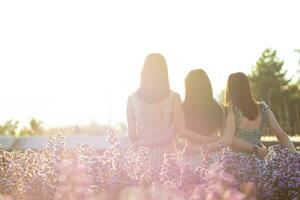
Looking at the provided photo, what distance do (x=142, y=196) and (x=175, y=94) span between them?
2705 mm

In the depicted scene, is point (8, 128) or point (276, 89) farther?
point (276, 89)

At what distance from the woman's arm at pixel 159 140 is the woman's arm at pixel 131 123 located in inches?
3.0

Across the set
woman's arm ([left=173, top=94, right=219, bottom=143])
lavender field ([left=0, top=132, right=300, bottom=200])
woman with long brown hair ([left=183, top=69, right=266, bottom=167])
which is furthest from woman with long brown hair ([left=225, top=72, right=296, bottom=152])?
lavender field ([left=0, top=132, right=300, bottom=200])

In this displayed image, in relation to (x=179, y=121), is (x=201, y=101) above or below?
above

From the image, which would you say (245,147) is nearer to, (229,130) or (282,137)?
(229,130)

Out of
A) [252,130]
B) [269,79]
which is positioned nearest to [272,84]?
[269,79]

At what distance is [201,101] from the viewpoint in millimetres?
7246

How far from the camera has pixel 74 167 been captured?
4367mm

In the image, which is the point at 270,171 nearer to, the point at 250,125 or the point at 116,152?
the point at 116,152

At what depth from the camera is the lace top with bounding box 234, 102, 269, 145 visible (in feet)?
23.4

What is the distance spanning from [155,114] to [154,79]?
0.54 metres

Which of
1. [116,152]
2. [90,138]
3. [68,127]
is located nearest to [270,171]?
[116,152]

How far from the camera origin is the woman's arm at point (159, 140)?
6.99 m

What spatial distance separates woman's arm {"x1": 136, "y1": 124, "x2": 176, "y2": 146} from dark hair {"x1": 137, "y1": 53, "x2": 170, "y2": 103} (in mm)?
365
